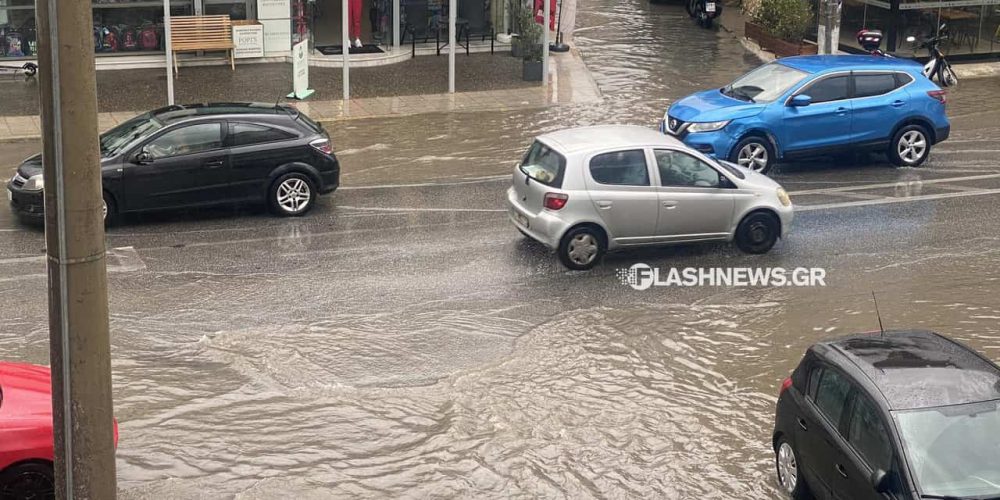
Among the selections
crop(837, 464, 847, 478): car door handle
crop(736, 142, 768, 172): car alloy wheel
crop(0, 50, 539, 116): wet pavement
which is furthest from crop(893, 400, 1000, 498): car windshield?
crop(0, 50, 539, 116): wet pavement

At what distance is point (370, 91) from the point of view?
24203 millimetres

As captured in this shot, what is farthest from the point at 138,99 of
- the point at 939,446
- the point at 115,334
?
the point at 939,446

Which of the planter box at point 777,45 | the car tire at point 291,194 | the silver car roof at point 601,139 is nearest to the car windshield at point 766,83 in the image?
the silver car roof at point 601,139

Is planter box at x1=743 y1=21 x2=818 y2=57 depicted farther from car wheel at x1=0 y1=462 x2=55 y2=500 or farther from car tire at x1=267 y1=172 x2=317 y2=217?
car wheel at x1=0 y1=462 x2=55 y2=500

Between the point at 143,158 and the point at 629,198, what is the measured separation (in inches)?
239

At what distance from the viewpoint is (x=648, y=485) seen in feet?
31.7

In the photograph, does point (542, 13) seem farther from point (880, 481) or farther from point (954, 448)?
point (880, 481)

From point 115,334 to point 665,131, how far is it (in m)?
9.31

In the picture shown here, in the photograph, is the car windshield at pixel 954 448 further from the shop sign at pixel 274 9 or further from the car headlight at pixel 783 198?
the shop sign at pixel 274 9

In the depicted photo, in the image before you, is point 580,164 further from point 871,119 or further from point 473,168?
point 871,119

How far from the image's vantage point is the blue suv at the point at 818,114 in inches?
709

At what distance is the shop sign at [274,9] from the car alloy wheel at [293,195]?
10.7m

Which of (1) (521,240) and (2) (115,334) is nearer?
(2) (115,334)

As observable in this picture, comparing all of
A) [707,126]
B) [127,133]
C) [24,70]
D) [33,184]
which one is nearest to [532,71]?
[707,126]
